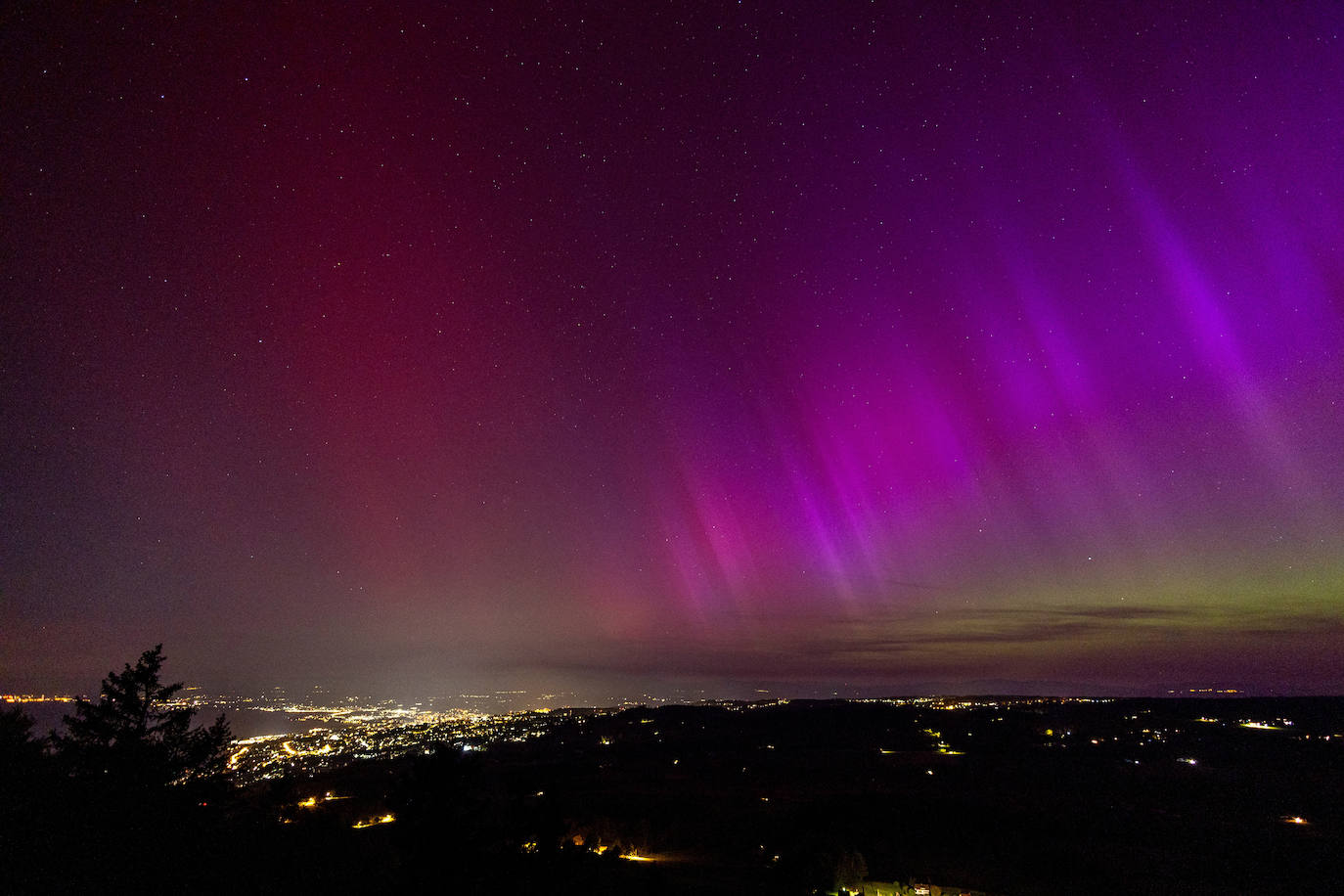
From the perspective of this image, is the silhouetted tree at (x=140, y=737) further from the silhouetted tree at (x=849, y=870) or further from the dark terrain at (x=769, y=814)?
the silhouetted tree at (x=849, y=870)

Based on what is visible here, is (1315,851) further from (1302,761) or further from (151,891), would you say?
(151,891)

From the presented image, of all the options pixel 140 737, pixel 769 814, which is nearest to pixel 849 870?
pixel 769 814

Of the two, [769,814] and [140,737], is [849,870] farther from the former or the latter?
[140,737]

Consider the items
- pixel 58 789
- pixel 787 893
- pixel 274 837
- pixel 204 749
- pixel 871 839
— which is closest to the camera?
pixel 58 789

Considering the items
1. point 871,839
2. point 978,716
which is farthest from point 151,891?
point 978,716

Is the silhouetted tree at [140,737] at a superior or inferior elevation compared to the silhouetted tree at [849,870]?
superior

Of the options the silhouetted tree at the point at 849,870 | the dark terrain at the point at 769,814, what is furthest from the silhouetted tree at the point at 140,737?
the silhouetted tree at the point at 849,870

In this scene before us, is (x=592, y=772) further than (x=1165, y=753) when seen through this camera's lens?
No

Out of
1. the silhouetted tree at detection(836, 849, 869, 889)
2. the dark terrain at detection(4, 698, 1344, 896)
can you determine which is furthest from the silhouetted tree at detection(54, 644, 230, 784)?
the silhouetted tree at detection(836, 849, 869, 889)
